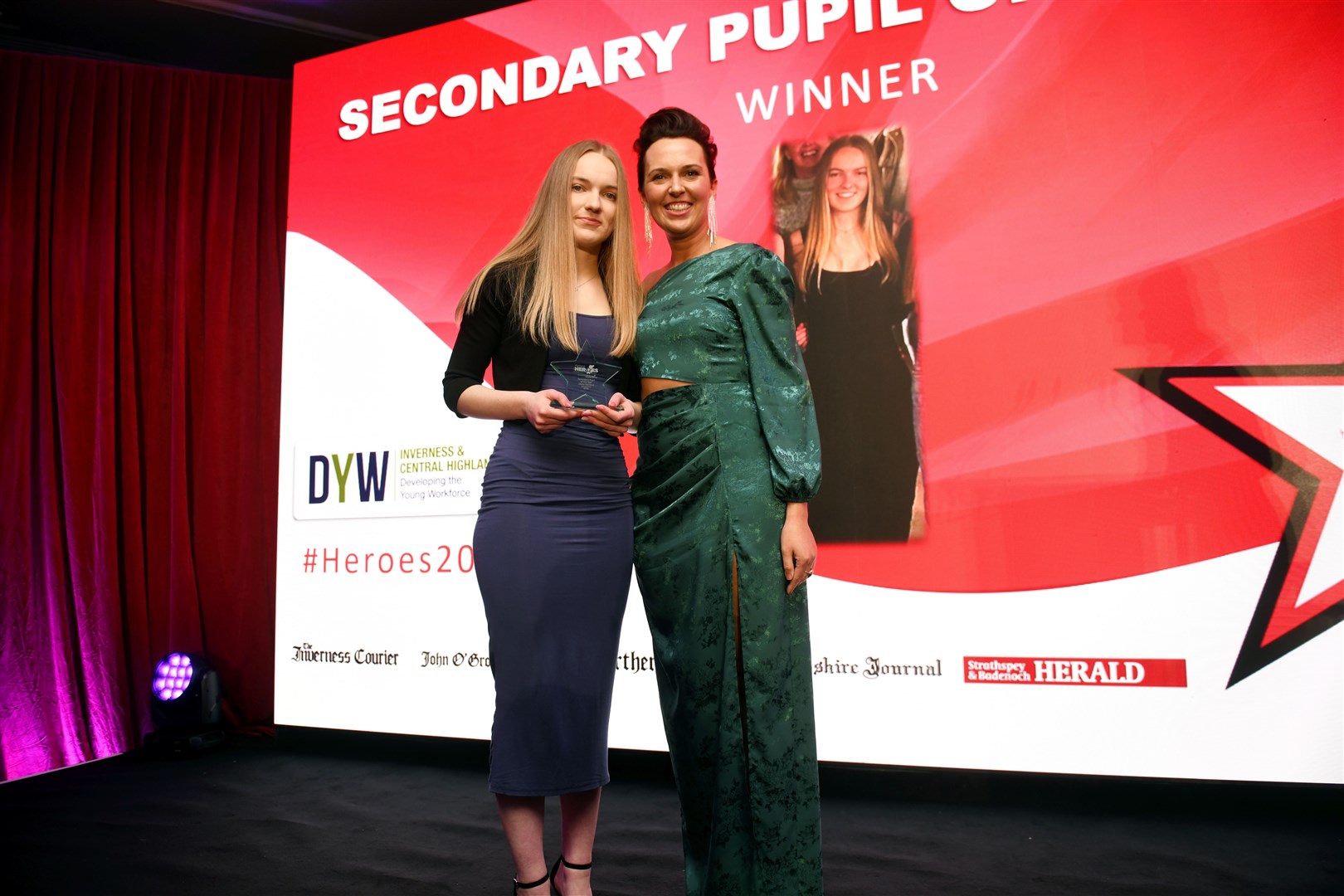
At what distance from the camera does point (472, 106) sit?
11.2 feet

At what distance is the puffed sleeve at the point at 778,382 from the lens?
1525mm

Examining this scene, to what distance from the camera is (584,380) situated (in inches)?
64.2

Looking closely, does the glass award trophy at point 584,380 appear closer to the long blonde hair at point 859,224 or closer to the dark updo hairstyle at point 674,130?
the dark updo hairstyle at point 674,130

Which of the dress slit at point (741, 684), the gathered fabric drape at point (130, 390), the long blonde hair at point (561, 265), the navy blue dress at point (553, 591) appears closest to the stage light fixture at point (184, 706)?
the gathered fabric drape at point (130, 390)

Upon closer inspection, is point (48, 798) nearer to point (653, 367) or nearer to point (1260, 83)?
point (653, 367)

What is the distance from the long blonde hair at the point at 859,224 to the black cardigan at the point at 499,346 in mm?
1503

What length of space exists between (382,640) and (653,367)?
7.33ft

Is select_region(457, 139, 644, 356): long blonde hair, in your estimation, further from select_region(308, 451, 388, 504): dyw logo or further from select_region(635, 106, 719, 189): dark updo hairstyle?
select_region(308, 451, 388, 504): dyw logo

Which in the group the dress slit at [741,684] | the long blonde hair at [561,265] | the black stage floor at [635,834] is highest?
the long blonde hair at [561,265]

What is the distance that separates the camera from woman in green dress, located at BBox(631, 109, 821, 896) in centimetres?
149

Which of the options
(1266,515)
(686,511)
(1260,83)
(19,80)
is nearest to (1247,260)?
(1260,83)

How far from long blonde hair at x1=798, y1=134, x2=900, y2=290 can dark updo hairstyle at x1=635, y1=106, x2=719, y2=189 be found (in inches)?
49.7

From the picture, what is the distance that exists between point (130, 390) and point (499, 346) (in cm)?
287

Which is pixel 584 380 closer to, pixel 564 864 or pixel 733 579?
pixel 733 579
